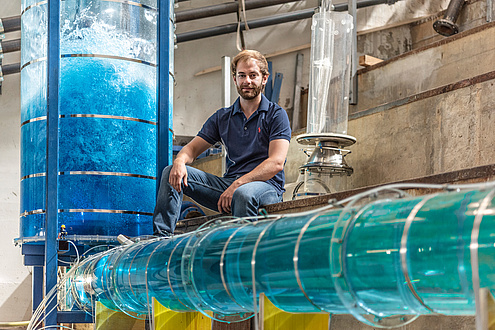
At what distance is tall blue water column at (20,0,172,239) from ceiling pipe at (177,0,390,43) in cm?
316

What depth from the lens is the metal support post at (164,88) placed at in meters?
4.30

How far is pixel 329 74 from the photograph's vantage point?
473 cm

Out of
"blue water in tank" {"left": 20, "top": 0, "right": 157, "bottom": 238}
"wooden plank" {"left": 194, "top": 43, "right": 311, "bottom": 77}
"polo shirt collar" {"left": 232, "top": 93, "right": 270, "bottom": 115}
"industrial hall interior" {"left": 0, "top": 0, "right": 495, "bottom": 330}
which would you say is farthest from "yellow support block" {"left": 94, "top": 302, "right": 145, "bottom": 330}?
"wooden plank" {"left": 194, "top": 43, "right": 311, "bottom": 77}

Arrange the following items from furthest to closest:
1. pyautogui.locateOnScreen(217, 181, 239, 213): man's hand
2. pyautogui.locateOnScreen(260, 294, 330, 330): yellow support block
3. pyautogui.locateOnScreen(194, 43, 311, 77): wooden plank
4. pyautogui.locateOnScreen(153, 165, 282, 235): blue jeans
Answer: pyautogui.locateOnScreen(194, 43, 311, 77): wooden plank, pyautogui.locateOnScreen(217, 181, 239, 213): man's hand, pyautogui.locateOnScreen(153, 165, 282, 235): blue jeans, pyautogui.locateOnScreen(260, 294, 330, 330): yellow support block

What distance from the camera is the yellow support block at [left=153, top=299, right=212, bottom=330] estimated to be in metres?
2.43

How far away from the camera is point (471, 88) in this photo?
4.04m

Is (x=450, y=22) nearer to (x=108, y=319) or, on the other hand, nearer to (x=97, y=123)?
(x=97, y=123)

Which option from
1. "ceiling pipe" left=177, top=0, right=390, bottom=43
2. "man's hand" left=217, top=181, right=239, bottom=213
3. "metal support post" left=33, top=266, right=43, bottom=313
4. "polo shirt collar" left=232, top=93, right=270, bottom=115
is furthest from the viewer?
"ceiling pipe" left=177, top=0, right=390, bottom=43

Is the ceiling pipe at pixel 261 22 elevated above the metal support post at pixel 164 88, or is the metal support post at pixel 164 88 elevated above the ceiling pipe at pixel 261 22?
the ceiling pipe at pixel 261 22

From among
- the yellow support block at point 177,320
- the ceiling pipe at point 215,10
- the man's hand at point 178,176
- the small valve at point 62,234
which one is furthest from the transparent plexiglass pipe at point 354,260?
the ceiling pipe at point 215,10

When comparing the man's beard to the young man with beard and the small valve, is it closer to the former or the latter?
the young man with beard

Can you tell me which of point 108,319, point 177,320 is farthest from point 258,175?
point 177,320

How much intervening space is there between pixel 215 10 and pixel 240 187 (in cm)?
450

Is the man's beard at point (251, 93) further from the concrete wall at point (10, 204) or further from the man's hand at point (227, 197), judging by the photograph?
the concrete wall at point (10, 204)
